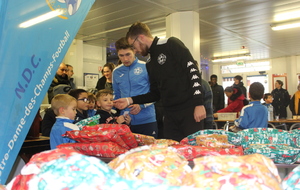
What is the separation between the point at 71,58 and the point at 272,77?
32.0 ft

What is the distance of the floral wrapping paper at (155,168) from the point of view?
621 millimetres

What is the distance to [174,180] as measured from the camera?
62 cm

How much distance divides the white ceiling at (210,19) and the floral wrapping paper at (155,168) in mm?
5246

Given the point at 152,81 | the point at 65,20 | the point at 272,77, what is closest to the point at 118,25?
the point at 152,81

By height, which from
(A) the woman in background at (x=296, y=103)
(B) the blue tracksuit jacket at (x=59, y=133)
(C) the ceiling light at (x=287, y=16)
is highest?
(C) the ceiling light at (x=287, y=16)

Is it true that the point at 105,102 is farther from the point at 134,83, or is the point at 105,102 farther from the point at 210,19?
the point at 210,19

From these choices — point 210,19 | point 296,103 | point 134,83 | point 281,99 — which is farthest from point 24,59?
point 281,99

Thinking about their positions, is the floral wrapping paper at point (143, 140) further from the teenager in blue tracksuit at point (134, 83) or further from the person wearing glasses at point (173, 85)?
the teenager in blue tracksuit at point (134, 83)

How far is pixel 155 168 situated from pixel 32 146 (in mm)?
2161

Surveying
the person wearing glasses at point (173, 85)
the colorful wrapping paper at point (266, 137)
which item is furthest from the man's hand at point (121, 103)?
the colorful wrapping paper at point (266, 137)

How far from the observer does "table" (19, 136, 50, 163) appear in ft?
8.04

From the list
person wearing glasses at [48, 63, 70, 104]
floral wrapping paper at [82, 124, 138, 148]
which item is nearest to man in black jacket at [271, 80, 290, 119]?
person wearing glasses at [48, 63, 70, 104]

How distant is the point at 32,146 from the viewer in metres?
2.54

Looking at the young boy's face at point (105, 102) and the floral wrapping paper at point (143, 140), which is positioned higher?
the young boy's face at point (105, 102)
